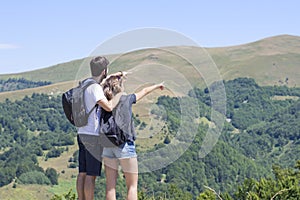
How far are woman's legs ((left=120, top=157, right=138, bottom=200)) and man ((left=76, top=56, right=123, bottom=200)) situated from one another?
0.35m

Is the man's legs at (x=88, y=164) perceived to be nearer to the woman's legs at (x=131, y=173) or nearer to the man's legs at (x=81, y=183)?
the man's legs at (x=81, y=183)

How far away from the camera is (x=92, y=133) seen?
684 cm

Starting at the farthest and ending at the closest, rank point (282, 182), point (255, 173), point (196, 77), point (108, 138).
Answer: point (255, 173) < point (282, 182) < point (196, 77) < point (108, 138)

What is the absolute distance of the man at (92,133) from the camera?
6.68 meters

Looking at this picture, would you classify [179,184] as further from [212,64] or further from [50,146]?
[212,64]

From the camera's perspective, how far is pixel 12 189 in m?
149

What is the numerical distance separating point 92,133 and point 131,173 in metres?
0.72

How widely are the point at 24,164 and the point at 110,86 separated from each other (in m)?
165

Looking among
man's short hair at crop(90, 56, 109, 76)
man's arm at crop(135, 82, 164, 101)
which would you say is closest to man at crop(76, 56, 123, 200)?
man's short hair at crop(90, 56, 109, 76)

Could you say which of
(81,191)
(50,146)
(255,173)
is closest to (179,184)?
(255,173)

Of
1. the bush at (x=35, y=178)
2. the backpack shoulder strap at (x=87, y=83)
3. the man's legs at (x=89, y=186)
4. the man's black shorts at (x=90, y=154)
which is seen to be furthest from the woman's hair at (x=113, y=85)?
the bush at (x=35, y=178)

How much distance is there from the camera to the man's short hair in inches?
268

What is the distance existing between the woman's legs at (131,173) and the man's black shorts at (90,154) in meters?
0.35

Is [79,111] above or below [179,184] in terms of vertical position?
above
